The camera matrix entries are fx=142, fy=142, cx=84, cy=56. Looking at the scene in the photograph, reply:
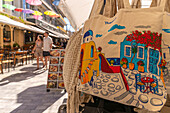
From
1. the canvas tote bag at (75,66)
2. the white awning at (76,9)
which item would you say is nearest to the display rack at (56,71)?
the white awning at (76,9)

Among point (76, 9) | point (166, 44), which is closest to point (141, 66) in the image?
point (166, 44)

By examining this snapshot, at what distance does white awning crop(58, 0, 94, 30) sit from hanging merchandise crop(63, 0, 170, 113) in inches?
10.9

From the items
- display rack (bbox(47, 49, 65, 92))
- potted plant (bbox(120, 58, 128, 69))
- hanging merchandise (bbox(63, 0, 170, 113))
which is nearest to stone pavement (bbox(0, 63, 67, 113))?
display rack (bbox(47, 49, 65, 92))

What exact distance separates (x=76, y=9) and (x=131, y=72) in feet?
2.32

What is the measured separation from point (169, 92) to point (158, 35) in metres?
0.35

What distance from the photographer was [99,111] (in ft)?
3.18

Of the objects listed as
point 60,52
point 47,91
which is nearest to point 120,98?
point 60,52

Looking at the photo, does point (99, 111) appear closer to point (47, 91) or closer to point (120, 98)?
point (120, 98)

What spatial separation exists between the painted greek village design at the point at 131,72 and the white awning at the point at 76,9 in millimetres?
408

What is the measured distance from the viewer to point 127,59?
0.81 m

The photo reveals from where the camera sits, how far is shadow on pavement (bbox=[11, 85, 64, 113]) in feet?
9.76

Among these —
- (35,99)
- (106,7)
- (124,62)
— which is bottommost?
(35,99)

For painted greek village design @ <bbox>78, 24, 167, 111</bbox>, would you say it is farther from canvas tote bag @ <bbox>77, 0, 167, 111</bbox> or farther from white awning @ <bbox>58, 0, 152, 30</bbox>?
white awning @ <bbox>58, 0, 152, 30</bbox>

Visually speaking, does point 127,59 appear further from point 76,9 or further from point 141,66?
point 76,9
